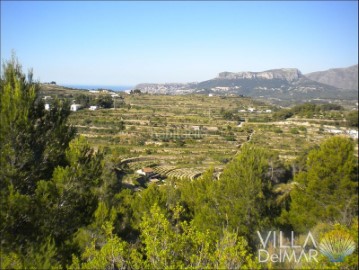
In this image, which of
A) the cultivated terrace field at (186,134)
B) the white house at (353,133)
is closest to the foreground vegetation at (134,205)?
the cultivated terrace field at (186,134)

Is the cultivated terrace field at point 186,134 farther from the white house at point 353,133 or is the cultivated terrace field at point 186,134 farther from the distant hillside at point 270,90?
the distant hillside at point 270,90

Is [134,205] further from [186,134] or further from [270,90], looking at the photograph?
[270,90]

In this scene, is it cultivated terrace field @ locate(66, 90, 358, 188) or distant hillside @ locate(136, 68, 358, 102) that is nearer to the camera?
cultivated terrace field @ locate(66, 90, 358, 188)

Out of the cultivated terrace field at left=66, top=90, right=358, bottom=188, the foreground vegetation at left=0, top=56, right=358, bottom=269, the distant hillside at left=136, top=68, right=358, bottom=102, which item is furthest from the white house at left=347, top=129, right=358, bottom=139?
the distant hillside at left=136, top=68, right=358, bottom=102

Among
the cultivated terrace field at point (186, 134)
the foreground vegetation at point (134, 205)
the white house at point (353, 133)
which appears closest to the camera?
the foreground vegetation at point (134, 205)

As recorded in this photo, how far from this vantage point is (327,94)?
15062 cm

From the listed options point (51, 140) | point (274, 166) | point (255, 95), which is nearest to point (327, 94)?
point (255, 95)

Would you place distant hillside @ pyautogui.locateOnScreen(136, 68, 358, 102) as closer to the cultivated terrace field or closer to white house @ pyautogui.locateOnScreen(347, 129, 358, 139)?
the cultivated terrace field

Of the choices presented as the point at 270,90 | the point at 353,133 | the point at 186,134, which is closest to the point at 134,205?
the point at 186,134

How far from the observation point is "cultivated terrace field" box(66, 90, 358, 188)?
3788 centimetres

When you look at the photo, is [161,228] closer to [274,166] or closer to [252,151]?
[252,151]

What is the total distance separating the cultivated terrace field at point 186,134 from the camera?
3788cm

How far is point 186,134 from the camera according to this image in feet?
160

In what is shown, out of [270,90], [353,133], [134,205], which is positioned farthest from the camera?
[270,90]
